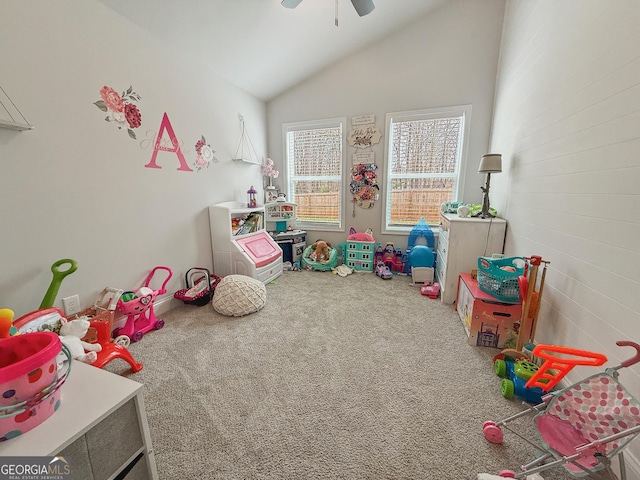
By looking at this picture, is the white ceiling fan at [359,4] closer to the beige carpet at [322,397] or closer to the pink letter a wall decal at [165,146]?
the pink letter a wall decal at [165,146]

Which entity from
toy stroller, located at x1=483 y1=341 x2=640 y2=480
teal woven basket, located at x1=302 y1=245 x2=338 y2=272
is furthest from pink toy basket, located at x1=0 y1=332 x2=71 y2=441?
teal woven basket, located at x1=302 y1=245 x2=338 y2=272

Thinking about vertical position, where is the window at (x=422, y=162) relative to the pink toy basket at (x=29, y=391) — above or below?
above

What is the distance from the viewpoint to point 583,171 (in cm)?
140

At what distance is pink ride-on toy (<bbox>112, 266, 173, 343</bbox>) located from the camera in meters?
1.91

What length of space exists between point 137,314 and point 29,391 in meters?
1.54

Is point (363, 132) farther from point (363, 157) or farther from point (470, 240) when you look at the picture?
point (470, 240)

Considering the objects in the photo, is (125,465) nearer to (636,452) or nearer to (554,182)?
(636,452)

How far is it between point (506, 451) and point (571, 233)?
120 centimetres

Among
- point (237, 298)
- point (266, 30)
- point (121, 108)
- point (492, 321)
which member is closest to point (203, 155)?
point (121, 108)

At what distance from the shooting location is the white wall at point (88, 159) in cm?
148

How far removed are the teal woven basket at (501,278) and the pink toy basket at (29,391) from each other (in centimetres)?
226

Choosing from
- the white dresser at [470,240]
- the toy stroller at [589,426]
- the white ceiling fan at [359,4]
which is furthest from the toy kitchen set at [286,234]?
the toy stroller at [589,426]

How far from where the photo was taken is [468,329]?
1.97m

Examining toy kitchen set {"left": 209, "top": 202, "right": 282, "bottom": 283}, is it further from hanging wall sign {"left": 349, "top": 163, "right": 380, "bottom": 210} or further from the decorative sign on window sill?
the decorative sign on window sill
